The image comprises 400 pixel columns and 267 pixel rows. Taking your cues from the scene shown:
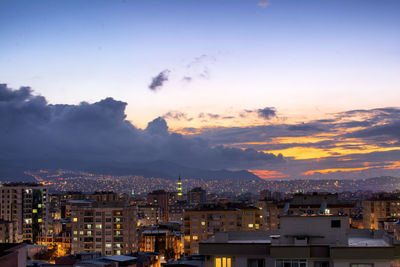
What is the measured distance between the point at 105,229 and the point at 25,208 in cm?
3778

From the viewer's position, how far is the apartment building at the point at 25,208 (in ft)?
338

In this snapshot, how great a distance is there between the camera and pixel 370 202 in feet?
333

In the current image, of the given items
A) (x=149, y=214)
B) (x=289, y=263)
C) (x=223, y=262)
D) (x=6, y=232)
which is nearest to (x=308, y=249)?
(x=289, y=263)

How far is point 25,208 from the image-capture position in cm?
10538

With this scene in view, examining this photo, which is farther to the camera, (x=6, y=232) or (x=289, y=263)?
(x=6, y=232)

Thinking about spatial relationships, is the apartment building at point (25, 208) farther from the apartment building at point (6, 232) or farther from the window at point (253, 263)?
the window at point (253, 263)

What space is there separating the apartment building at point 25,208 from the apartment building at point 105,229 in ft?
104

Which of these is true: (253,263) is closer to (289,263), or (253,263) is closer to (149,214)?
(289,263)

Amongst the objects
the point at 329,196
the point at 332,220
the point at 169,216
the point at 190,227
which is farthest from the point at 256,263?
the point at 169,216

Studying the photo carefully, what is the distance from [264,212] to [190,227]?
36.5 metres

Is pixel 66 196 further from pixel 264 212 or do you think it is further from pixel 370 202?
pixel 370 202

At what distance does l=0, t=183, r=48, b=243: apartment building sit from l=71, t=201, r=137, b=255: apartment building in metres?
31.6

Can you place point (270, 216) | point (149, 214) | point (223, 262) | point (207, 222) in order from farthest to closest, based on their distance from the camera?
point (149, 214)
point (270, 216)
point (207, 222)
point (223, 262)

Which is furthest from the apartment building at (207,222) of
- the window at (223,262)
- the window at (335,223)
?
the window at (335,223)
